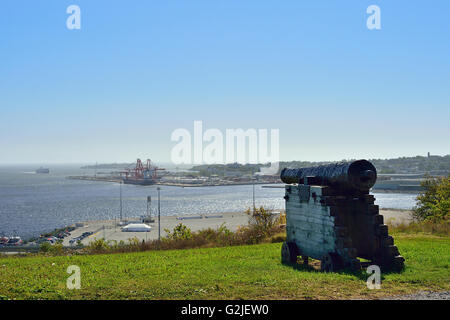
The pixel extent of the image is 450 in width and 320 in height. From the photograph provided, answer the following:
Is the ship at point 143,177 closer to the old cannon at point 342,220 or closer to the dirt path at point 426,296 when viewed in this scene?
the old cannon at point 342,220

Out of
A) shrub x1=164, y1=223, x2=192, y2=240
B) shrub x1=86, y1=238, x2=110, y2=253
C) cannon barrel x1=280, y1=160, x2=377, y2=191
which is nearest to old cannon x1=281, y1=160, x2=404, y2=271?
cannon barrel x1=280, y1=160, x2=377, y2=191

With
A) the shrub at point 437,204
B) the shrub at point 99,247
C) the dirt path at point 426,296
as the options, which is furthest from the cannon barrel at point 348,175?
the shrub at point 437,204

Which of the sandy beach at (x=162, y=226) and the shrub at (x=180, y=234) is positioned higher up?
the shrub at (x=180, y=234)

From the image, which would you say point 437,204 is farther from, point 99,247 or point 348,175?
point 99,247

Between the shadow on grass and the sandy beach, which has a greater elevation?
the shadow on grass

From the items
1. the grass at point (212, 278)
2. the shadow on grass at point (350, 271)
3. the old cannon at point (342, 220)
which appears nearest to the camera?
the grass at point (212, 278)

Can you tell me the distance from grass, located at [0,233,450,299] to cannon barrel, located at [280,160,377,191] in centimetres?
131

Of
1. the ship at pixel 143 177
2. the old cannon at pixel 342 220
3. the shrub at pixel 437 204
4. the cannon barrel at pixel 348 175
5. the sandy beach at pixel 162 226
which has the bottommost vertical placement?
the sandy beach at pixel 162 226

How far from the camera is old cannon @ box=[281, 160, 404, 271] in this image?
647cm

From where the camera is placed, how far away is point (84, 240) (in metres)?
30.2

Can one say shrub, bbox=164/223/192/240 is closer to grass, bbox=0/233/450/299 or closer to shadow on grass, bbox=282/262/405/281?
grass, bbox=0/233/450/299

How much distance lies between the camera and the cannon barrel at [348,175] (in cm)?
649
